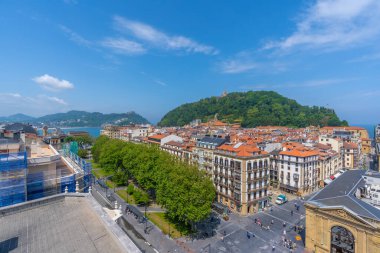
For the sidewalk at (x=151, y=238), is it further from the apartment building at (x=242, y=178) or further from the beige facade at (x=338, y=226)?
the beige facade at (x=338, y=226)

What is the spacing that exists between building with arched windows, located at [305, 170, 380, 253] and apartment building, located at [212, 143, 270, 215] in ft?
47.0

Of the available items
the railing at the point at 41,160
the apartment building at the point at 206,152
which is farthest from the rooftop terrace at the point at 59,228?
the apartment building at the point at 206,152

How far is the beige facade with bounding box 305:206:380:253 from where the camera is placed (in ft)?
88.8

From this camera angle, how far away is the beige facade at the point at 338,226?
88.8 feet

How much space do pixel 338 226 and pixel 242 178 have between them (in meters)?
→ 19.1

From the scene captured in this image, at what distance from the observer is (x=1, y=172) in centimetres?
2338

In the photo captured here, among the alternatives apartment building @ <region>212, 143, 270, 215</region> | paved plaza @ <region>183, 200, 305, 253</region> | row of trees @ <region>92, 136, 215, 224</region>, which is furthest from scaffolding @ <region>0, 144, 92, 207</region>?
apartment building @ <region>212, 143, 270, 215</region>

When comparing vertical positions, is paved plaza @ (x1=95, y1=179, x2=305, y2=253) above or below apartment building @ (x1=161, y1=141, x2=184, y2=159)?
below

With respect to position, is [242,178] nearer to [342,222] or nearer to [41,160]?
[342,222]

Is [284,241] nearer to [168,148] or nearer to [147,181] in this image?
[147,181]

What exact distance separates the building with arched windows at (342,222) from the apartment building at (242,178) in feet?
47.0

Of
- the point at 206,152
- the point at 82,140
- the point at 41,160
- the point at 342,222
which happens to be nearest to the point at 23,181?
the point at 41,160

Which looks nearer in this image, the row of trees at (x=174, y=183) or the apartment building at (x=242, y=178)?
the row of trees at (x=174, y=183)

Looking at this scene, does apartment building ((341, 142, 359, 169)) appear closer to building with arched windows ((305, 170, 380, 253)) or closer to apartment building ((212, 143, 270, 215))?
apartment building ((212, 143, 270, 215))
